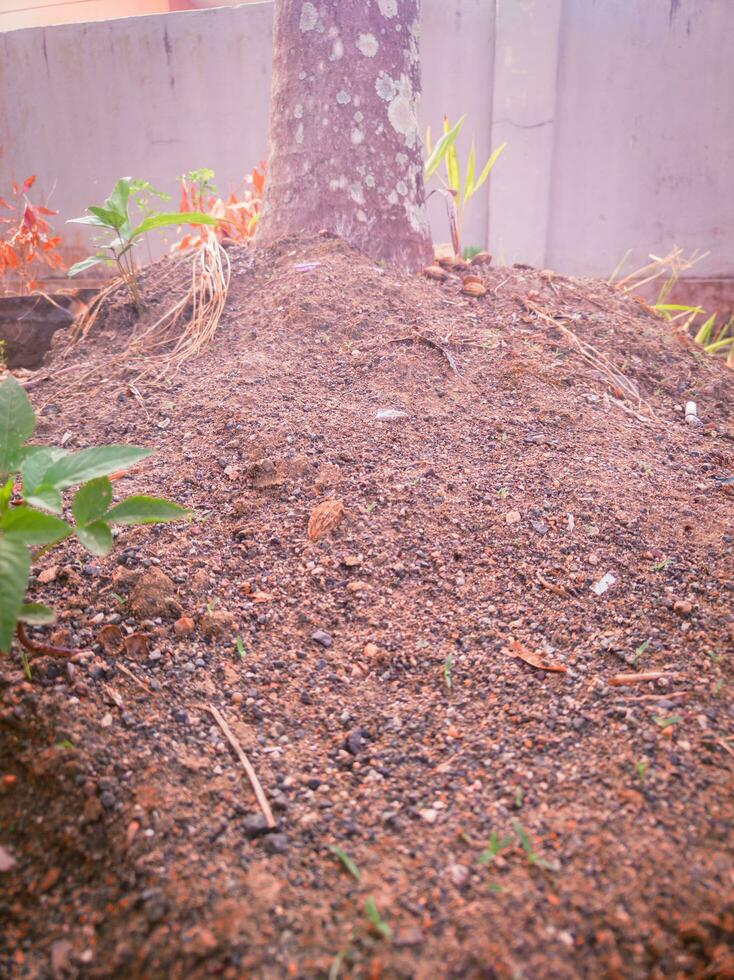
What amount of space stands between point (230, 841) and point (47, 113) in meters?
6.37

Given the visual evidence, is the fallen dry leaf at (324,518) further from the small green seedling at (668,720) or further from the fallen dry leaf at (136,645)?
the small green seedling at (668,720)

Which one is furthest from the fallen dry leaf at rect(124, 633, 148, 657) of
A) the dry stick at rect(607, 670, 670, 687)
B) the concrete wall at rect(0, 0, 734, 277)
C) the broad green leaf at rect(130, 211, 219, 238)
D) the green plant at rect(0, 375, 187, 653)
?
the concrete wall at rect(0, 0, 734, 277)

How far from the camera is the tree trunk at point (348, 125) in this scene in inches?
91.8

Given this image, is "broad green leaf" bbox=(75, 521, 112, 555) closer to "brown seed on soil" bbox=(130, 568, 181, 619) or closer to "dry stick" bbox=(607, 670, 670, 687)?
"brown seed on soil" bbox=(130, 568, 181, 619)

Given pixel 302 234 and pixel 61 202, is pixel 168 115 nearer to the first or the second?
pixel 61 202

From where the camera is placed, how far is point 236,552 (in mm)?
1414

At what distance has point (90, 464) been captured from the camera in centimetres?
93

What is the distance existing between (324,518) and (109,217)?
3.96ft

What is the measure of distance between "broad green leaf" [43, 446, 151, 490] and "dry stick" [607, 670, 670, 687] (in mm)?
818

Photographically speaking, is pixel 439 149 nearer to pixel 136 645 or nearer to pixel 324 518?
pixel 324 518

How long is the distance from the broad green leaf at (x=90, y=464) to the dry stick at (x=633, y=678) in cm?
82

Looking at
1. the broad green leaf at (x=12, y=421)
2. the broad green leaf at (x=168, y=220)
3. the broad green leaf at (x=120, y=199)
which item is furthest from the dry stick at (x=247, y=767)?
the broad green leaf at (x=120, y=199)

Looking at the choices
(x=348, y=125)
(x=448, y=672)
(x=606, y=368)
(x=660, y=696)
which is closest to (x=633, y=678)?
(x=660, y=696)

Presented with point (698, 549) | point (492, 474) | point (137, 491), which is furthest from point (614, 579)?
point (137, 491)
